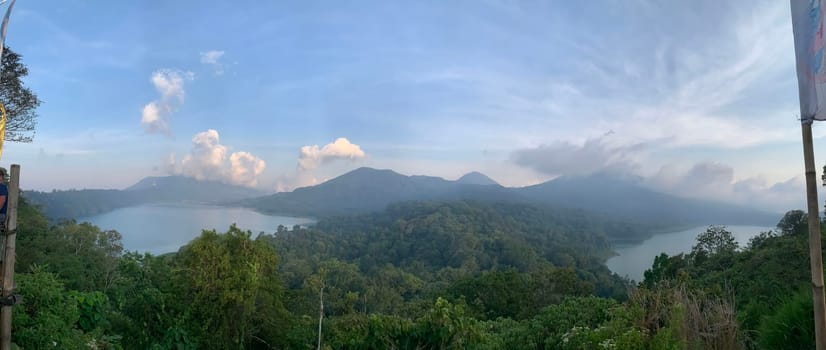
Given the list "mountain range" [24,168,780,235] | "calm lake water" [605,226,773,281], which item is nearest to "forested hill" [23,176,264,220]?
"mountain range" [24,168,780,235]

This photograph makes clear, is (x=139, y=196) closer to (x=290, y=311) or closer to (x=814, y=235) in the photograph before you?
(x=290, y=311)

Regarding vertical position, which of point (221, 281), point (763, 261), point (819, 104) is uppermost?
point (819, 104)

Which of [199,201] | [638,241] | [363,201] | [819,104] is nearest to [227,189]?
[199,201]

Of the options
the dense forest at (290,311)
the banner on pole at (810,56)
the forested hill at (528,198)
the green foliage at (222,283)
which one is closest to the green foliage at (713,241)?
the dense forest at (290,311)

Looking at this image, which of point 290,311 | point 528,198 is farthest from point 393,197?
point 290,311

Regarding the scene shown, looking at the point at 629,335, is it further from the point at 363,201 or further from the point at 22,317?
the point at 363,201

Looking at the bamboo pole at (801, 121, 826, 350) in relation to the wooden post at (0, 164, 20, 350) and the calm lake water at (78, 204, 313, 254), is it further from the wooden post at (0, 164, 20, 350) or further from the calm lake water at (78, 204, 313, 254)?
the calm lake water at (78, 204, 313, 254)
